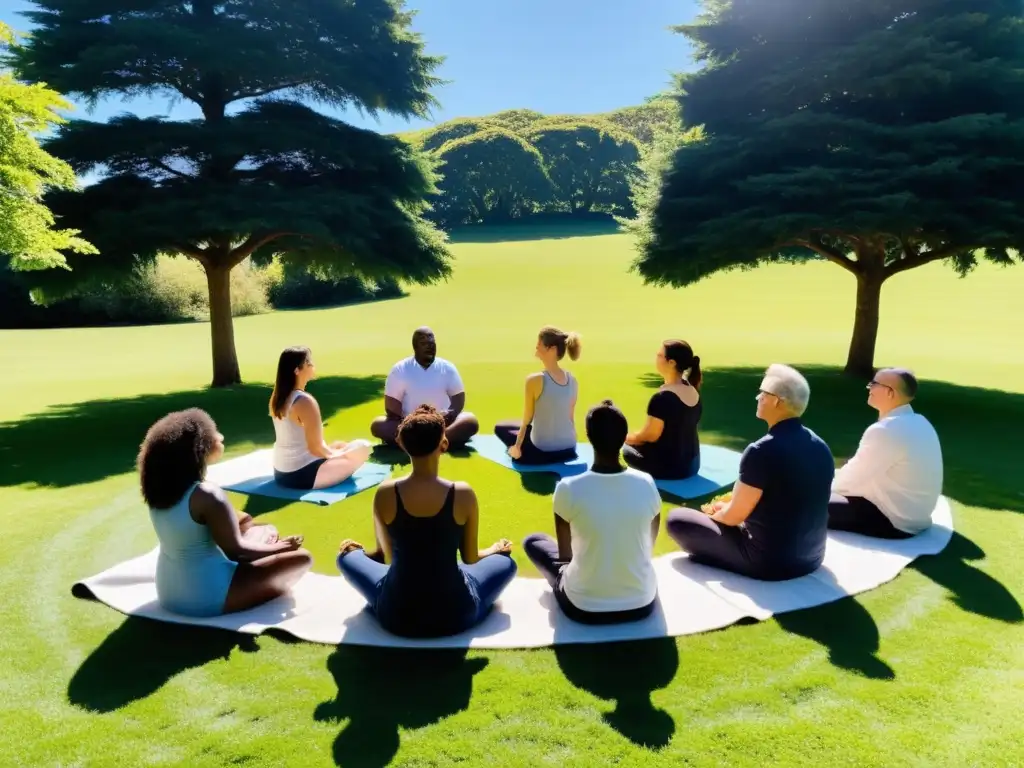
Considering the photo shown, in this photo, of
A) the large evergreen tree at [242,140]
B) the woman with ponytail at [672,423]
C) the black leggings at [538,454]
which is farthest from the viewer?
the large evergreen tree at [242,140]

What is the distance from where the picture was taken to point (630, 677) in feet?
12.9

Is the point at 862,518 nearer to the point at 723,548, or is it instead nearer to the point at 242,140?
the point at 723,548

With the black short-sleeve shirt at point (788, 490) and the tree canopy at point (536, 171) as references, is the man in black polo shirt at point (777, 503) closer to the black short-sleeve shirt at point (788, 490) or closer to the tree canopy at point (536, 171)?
the black short-sleeve shirt at point (788, 490)

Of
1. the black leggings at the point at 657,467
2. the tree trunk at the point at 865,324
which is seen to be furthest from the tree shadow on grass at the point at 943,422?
the black leggings at the point at 657,467

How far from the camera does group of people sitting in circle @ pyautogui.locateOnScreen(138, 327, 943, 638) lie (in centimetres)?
411

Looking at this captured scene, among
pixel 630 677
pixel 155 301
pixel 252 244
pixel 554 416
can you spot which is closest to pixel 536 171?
pixel 155 301

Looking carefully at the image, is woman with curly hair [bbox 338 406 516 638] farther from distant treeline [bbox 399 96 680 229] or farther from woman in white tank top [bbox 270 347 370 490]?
distant treeline [bbox 399 96 680 229]

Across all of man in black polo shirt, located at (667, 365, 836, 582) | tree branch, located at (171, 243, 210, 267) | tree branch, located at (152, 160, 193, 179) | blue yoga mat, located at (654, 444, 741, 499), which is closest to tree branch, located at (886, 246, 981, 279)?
blue yoga mat, located at (654, 444, 741, 499)

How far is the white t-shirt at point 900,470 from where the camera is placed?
5.61 meters

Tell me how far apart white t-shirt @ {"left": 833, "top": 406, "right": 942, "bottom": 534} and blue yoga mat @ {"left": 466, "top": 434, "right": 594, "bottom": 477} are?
271 cm

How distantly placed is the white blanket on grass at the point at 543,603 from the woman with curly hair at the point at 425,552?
0.53ft

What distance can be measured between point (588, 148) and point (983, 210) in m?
73.1

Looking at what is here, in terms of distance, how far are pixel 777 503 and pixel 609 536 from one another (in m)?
1.43

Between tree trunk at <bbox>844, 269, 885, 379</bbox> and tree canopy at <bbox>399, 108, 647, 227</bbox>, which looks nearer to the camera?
tree trunk at <bbox>844, 269, 885, 379</bbox>
